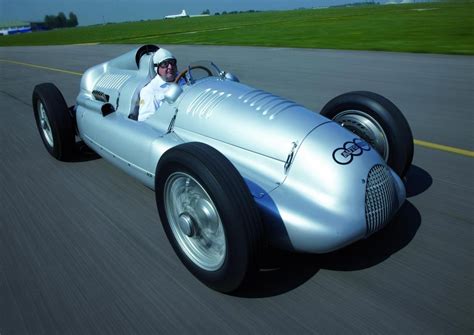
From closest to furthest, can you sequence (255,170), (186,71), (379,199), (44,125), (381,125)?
(379,199) < (255,170) < (381,125) < (186,71) < (44,125)

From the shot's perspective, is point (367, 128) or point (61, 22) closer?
point (367, 128)

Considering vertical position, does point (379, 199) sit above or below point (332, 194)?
below

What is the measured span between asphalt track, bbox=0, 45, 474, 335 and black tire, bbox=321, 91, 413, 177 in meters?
0.47

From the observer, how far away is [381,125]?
3533 mm

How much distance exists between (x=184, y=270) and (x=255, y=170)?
0.86 m

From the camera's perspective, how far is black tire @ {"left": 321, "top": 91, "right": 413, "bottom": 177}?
137 inches

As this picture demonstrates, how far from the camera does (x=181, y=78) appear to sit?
156 inches

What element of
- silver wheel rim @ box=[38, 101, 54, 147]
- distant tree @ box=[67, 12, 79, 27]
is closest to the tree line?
distant tree @ box=[67, 12, 79, 27]

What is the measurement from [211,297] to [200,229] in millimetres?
441

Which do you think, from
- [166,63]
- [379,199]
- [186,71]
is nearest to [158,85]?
[166,63]

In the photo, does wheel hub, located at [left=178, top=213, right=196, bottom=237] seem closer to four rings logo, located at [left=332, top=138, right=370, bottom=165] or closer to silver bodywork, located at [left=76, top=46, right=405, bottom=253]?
silver bodywork, located at [left=76, top=46, right=405, bottom=253]

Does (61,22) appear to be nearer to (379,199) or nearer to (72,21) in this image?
(72,21)

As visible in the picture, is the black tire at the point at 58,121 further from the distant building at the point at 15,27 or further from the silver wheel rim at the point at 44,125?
the distant building at the point at 15,27

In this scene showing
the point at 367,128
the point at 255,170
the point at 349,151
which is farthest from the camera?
the point at 367,128
